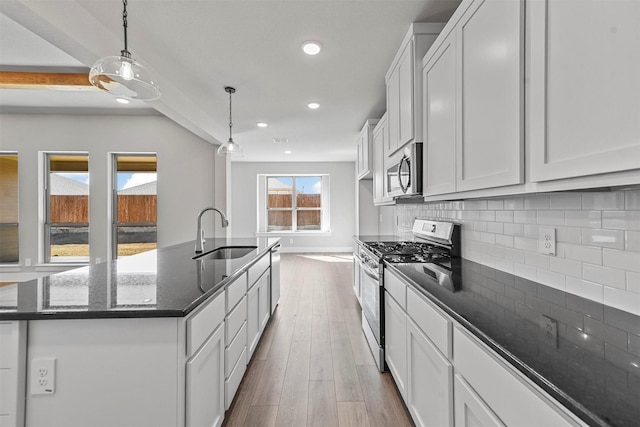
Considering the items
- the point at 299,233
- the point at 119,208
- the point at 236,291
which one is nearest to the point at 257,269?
the point at 236,291

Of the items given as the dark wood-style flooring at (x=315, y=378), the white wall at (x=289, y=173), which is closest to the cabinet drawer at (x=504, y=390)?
the dark wood-style flooring at (x=315, y=378)

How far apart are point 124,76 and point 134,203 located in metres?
4.10

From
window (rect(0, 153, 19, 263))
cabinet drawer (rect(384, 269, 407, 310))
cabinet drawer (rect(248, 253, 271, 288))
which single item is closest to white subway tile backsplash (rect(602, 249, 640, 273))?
cabinet drawer (rect(384, 269, 407, 310))

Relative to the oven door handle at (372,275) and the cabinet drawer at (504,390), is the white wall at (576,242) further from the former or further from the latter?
the oven door handle at (372,275)

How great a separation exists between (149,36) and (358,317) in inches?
131

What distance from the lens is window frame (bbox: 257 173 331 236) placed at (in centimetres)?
820

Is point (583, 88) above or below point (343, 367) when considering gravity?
above

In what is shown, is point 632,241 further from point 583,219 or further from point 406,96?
point 406,96

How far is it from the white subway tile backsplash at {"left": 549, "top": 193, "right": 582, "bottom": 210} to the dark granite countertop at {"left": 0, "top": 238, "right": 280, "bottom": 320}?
159 cm

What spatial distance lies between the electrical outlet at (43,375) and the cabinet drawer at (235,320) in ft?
2.40

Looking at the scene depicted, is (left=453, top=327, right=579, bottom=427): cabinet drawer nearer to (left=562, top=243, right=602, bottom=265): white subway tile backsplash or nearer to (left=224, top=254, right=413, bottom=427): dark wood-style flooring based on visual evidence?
(left=562, top=243, right=602, bottom=265): white subway tile backsplash

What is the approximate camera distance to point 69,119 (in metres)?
4.76

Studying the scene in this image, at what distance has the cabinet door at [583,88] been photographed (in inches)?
28.6

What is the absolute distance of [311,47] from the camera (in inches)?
95.2
